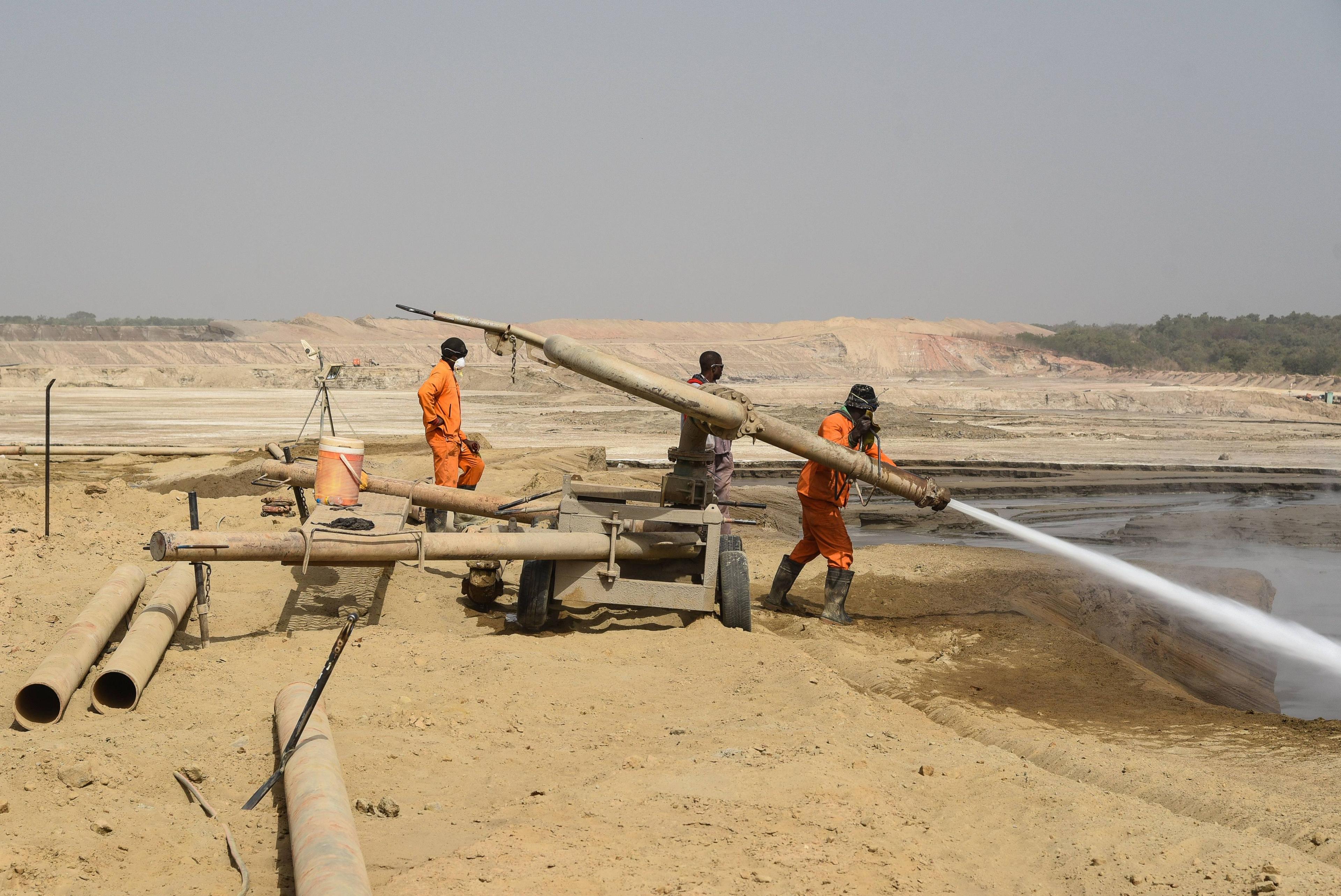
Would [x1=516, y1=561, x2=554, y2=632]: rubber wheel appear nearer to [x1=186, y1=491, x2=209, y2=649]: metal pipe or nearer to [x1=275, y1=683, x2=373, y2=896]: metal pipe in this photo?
[x1=186, y1=491, x2=209, y2=649]: metal pipe

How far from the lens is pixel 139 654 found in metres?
5.16

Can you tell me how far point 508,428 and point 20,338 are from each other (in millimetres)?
61625

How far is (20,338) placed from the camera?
7356 centimetres

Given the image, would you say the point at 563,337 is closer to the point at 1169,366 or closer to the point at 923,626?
the point at 923,626

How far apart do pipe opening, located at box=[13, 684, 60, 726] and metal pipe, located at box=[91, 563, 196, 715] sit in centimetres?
18

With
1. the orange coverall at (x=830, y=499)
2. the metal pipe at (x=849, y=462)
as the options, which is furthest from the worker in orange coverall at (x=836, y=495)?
the metal pipe at (x=849, y=462)

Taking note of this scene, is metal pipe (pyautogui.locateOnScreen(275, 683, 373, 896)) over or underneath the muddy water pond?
over

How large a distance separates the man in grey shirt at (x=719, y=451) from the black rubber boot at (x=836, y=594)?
4.05 feet

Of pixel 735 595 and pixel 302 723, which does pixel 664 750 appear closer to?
pixel 302 723

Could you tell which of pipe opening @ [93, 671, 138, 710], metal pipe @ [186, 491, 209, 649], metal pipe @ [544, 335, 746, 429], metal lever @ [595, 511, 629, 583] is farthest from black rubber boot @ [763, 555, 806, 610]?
pipe opening @ [93, 671, 138, 710]

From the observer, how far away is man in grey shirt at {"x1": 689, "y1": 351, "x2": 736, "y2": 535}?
903 cm

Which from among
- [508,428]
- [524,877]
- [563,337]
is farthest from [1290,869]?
[508,428]

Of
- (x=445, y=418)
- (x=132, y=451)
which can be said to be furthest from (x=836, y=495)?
(x=132, y=451)

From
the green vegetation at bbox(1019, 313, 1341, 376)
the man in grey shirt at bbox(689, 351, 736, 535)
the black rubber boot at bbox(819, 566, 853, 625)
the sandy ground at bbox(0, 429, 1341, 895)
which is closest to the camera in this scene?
the sandy ground at bbox(0, 429, 1341, 895)
